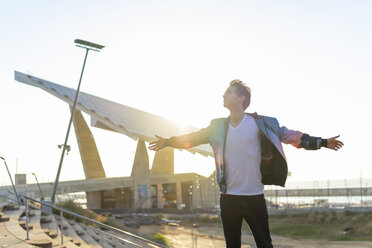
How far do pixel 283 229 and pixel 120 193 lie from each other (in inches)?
936

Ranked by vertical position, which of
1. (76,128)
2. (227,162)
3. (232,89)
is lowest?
(227,162)

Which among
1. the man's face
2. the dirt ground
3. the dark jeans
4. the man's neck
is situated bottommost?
the dirt ground

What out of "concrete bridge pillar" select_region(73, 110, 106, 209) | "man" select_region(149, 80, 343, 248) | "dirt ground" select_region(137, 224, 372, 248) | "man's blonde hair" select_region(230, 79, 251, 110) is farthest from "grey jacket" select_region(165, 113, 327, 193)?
"concrete bridge pillar" select_region(73, 110, 106, 209)

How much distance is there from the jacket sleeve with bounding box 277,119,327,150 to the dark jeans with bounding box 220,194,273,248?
524 mm

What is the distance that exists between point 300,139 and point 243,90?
0.62 m

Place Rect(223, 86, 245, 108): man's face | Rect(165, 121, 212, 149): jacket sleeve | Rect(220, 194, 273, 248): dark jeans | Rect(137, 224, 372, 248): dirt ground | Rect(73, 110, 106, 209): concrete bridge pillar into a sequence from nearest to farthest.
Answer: Rect(220, 194, 273, 248): dark jeans → Rect(223, 86, 245, 108): man's face → Rect(165, 121, 212, 149): jacket sleeve → Rect(137, 224, 372, 248): dirt ground → Rect(73, 110, 106, 209): concrete bridge pillar

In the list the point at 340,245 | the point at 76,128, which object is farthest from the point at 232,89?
the point at 76,128

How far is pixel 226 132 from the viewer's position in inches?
141

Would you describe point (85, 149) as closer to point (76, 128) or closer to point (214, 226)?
point (76, 128)

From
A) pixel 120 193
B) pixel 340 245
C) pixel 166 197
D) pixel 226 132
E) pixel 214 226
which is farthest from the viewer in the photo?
pixel 166 197

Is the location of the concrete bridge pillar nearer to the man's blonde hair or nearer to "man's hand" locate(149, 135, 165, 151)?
"man's hand" locate(149, 135, 165, 151)

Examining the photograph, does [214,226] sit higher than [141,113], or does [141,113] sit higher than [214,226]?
[141,113]

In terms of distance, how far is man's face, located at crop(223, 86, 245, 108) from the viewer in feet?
11.7

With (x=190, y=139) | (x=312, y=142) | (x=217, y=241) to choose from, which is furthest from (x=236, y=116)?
(x=217, y=241)
